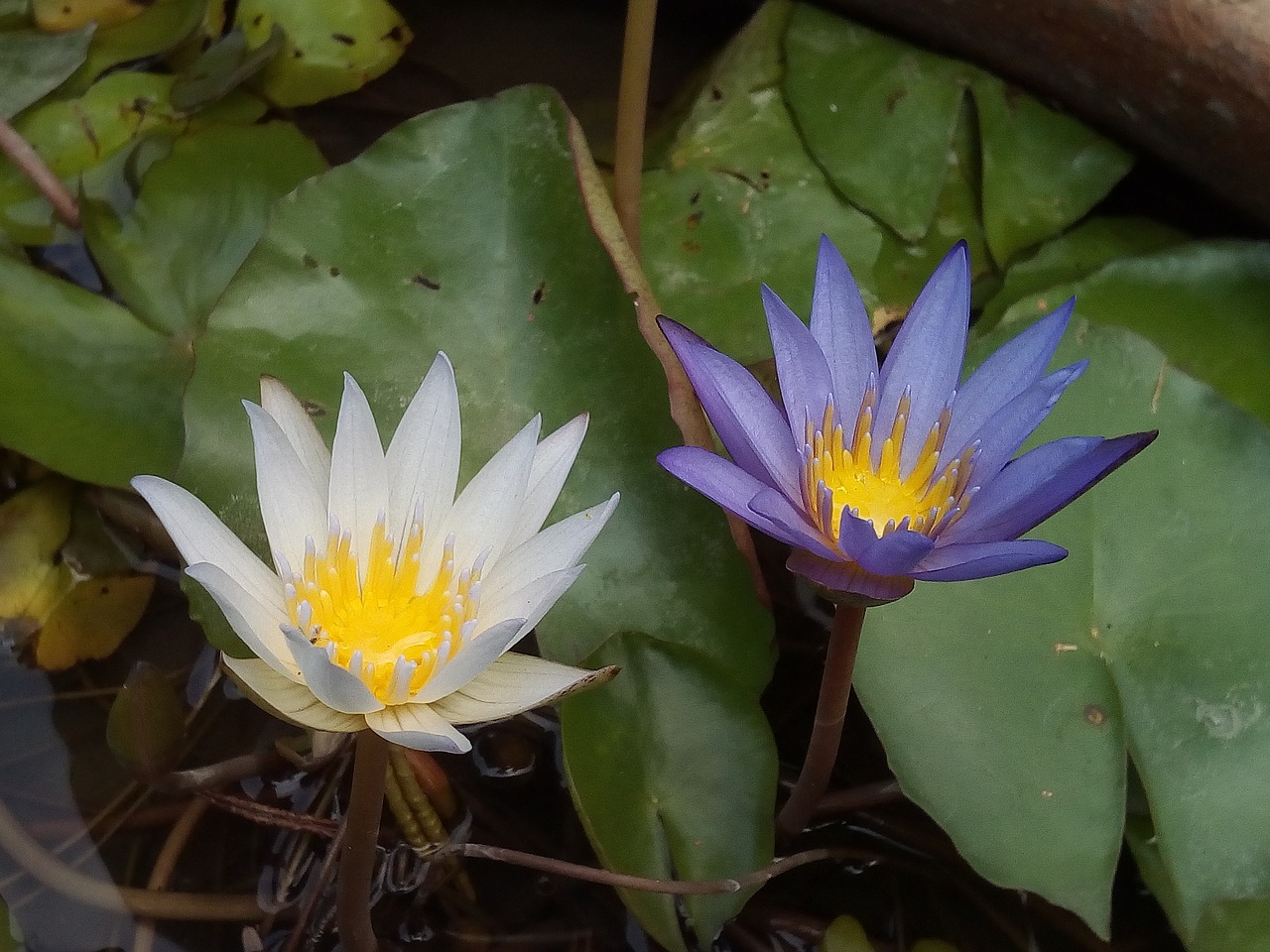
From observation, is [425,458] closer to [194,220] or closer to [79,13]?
[194,220]

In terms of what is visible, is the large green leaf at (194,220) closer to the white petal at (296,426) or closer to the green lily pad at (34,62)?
the green lily pad at (34,62)

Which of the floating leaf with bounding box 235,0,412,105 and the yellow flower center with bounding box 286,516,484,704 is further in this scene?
the floating leaf with bounding box 235,0,412,105

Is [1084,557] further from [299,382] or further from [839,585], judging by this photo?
[299,382]

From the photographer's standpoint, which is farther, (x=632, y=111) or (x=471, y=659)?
(x=632, y=111)

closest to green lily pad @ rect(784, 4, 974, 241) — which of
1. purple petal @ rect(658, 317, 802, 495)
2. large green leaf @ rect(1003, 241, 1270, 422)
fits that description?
large green leaf @ rect(1003, 241, 1270, 422)

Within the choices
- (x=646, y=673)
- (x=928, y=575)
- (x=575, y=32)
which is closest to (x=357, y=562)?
(x=646, y=673)

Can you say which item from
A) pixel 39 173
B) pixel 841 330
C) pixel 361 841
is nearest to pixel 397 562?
pixel 361 841

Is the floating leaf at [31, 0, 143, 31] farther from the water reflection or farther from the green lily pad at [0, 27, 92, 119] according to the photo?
the water reflection
